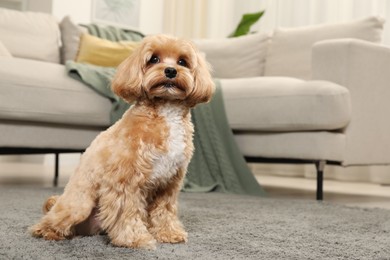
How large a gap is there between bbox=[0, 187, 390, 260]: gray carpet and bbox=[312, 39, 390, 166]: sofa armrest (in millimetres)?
457

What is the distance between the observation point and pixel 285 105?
231 cm

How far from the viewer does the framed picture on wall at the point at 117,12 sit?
4805 millimetres

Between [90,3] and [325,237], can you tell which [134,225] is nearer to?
[325,237]

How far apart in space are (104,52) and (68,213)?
2128 millimetres

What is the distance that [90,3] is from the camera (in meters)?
4.78

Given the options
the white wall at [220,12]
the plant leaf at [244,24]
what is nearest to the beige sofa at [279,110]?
the plant leaf at [244,24]

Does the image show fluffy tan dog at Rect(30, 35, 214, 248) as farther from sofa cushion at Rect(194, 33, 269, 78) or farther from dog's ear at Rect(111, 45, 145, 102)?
sofa cushion at Rect(194, 33, 269, 78)

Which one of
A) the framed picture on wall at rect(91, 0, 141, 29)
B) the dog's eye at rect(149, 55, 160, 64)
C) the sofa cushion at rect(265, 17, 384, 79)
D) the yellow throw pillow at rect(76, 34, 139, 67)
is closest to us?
the dog's eye at rect(149, 55, 160, 64)

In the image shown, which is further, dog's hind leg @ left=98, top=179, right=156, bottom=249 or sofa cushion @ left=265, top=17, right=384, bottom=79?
sofa cushion @ left=265, top=17, right=384, bottom=79

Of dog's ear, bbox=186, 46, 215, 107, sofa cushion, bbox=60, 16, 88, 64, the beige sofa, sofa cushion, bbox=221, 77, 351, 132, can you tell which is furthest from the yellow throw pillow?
dog's ear, bbox=186, 46, 215, 107

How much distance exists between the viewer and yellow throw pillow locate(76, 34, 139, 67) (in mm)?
3150

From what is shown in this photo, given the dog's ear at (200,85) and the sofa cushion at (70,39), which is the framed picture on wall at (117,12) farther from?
the dog's ear at (200,85)

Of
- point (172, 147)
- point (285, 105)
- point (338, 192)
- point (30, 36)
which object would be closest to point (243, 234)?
point (172, 147)

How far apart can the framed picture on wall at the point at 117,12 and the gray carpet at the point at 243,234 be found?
9.90ft
